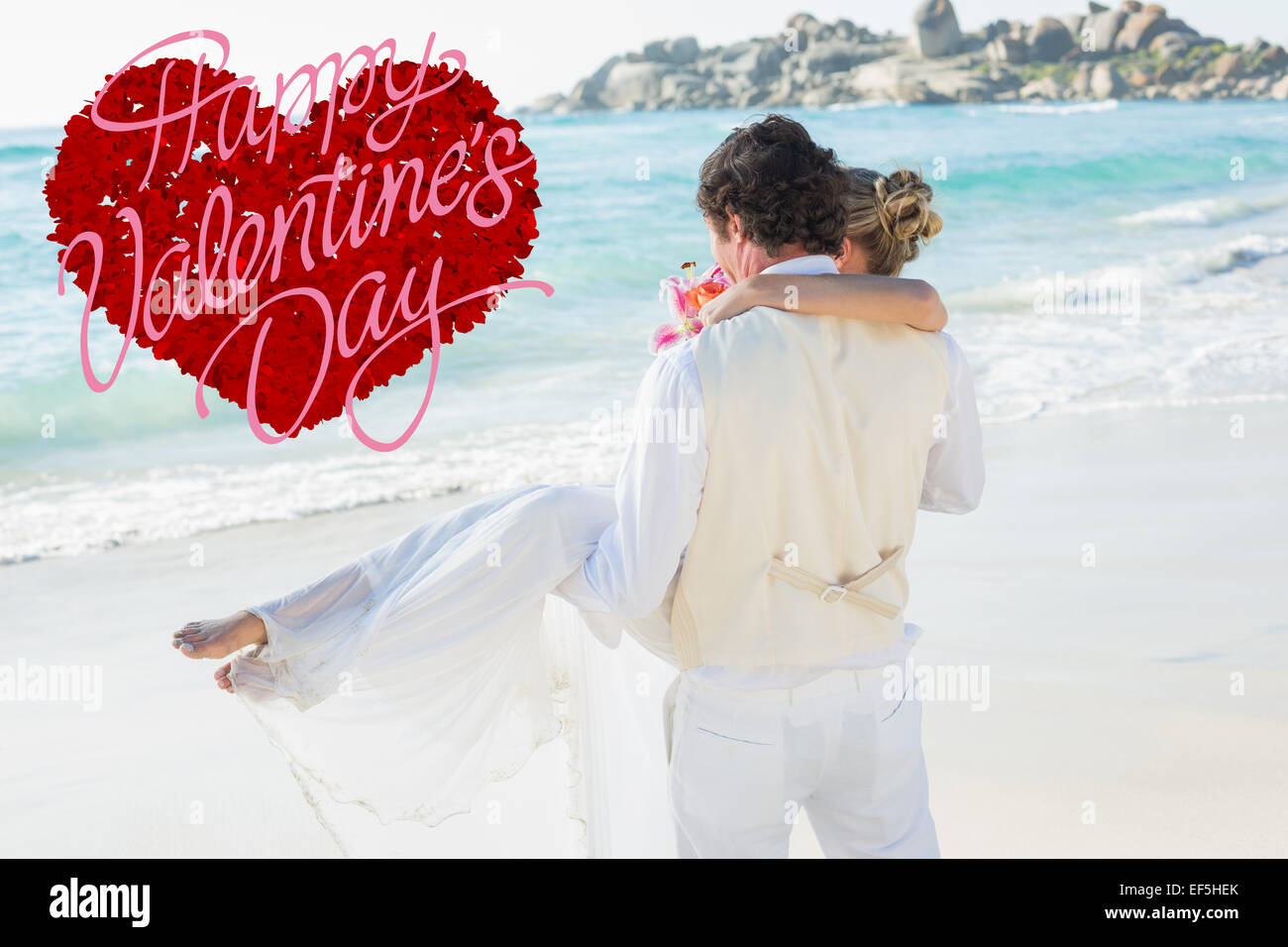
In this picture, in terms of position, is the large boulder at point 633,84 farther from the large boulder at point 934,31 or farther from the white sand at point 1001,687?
the white sand at point 1001,687

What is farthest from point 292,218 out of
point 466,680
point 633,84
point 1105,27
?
point 1105,27

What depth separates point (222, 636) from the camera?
2.36 m

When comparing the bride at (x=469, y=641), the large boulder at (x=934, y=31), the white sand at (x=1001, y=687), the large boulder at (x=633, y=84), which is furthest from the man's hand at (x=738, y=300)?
the large boulder at (x=934, y=31)

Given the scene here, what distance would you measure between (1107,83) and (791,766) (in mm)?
68575

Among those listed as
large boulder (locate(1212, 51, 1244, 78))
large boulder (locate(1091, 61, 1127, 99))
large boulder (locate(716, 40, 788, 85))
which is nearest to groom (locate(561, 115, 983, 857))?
large boulder (locate(1091, 61, 1127, 99))

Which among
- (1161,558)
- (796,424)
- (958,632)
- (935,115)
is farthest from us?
(935,115)

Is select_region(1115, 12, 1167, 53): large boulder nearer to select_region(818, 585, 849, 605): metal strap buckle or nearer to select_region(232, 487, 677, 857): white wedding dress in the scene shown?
select_region(232, 487, 677, 857): white wedding dress

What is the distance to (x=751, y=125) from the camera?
2.16 m

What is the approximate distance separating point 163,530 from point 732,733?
5.18m

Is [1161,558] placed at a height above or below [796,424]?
below

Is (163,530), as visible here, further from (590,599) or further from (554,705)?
(590,599)

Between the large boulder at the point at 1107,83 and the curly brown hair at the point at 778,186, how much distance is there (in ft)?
222

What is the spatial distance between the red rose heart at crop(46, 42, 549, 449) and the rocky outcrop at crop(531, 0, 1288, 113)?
57.8m

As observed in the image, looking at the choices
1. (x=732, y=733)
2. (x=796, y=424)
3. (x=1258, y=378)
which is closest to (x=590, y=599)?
(x=732, y=733)
